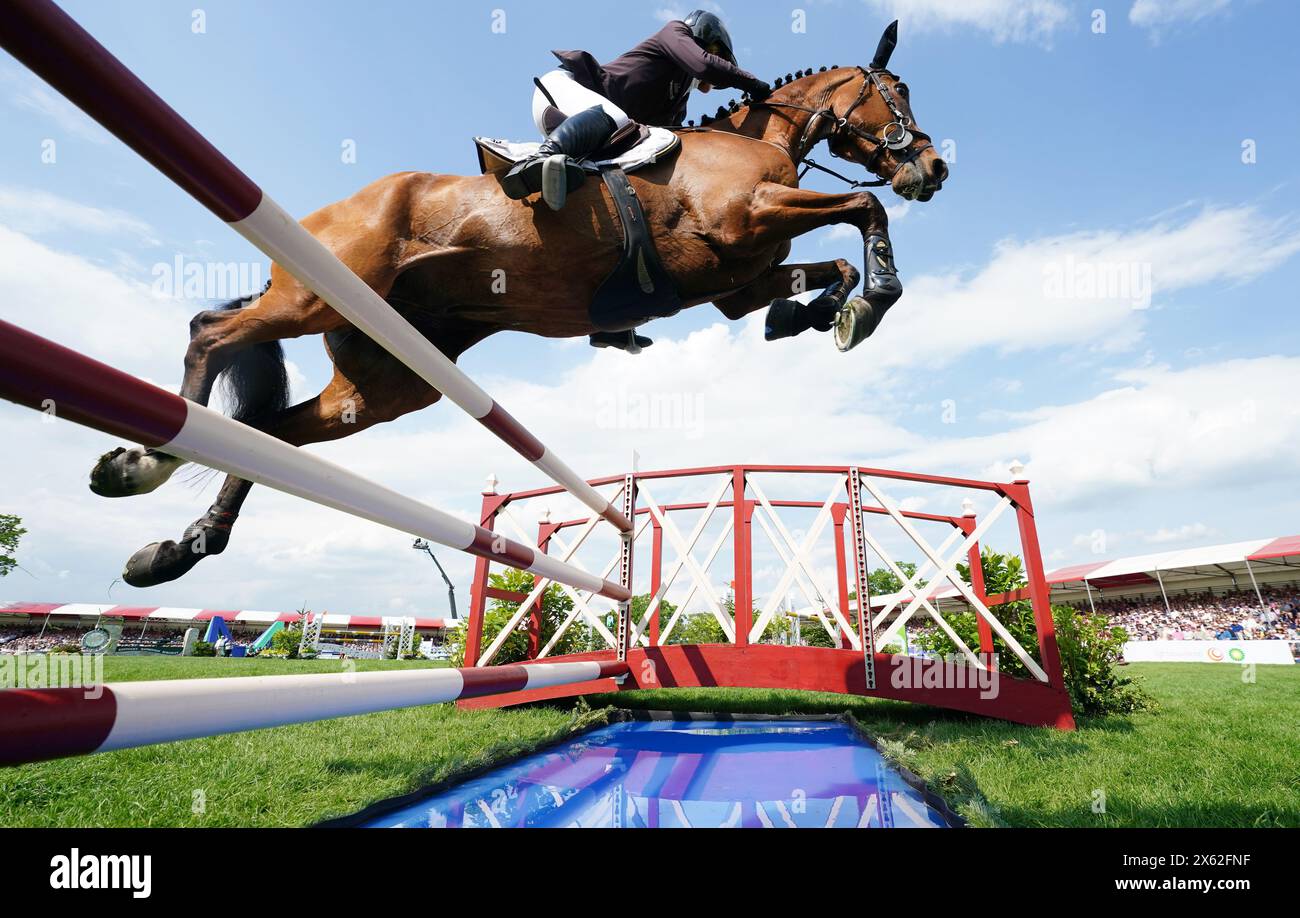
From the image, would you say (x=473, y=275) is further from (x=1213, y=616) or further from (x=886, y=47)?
(x=1213, y=616)

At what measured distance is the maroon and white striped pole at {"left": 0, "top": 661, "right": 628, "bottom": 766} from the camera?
2.46ft

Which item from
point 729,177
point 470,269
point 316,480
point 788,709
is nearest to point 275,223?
point 316,480

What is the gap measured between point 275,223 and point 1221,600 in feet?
103

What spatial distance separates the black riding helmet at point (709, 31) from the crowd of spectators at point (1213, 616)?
24632mm

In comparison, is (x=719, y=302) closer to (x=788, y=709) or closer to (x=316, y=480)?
Answer: (x=316, y=480)

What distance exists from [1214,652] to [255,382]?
20790 mm

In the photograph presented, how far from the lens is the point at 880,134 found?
9.13ft

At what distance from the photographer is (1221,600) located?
75.8 feet

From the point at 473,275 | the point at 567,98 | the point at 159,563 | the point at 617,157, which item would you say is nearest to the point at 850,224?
the point at 617,157

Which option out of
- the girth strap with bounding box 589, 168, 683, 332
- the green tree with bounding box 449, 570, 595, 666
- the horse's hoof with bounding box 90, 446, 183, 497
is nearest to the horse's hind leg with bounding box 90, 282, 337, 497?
the horse's hoof with bounding box 90, 446, 183, 497

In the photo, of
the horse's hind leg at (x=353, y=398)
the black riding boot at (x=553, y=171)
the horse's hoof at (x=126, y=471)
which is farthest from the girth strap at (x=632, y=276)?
the horse's hoof at (x=126, y=471)

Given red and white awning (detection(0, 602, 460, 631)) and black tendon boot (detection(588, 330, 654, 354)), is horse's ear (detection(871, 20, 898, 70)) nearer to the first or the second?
black tendon boot (detection(588, 330, 654, 354))

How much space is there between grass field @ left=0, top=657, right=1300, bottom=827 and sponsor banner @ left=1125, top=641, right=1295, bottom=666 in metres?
Answer: 13.0

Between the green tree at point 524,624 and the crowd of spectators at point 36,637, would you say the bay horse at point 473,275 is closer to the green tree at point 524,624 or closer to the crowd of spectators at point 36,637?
the green tree at point 524,624
